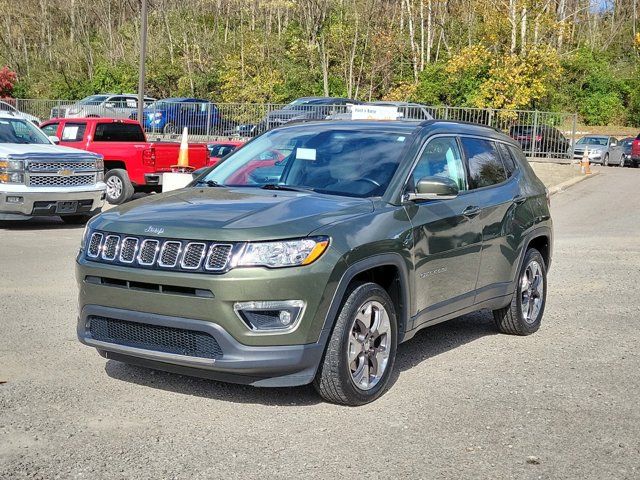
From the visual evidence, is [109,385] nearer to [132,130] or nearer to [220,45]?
[132,130]

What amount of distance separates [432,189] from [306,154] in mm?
1034

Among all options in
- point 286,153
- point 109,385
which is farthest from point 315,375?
point 286,153

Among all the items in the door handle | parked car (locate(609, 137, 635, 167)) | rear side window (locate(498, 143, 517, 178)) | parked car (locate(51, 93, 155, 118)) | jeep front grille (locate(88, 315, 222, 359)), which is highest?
rear side window (locate(498, 143, 517, 178))

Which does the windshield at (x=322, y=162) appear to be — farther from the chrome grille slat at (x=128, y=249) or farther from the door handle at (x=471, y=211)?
the chrome grille slat at (x=128, y=249)

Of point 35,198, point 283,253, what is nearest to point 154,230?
point 283,253

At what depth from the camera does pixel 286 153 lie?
6.69 m

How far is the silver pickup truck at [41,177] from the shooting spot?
1423 cm

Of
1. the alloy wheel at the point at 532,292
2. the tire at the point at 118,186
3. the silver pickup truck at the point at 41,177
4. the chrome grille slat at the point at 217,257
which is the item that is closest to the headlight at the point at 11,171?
the silver pickup truck at the point at 41,177

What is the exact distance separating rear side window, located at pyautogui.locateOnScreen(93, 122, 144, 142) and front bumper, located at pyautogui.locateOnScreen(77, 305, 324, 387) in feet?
47.9

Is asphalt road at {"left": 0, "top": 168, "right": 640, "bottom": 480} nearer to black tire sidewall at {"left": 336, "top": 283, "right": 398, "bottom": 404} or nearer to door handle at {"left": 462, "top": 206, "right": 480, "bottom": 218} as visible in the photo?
black tire sidewall at {"left": 336, "top": 283, "right": 398, "bottom": 404}

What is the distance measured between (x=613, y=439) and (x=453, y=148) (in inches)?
102

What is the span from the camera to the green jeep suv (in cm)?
510

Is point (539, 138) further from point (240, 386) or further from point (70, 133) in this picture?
point (240, 386)

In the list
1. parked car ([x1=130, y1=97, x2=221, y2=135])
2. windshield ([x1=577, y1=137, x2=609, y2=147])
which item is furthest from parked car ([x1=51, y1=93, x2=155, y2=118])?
windshield ([x1=577, y1=137, x2=609, y2=147])
